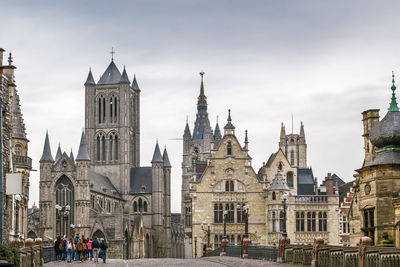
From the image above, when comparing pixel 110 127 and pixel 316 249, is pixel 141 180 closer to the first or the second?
pixel 110 127

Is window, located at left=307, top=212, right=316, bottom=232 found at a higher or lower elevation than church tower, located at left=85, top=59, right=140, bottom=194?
lower

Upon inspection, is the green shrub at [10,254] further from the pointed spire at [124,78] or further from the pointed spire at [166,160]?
the pointed spire at [166,160]

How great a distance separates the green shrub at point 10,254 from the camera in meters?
26.0

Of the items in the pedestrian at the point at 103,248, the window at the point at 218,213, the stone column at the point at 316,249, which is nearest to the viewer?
the stone column at the point at 316,249

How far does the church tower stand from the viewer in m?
134

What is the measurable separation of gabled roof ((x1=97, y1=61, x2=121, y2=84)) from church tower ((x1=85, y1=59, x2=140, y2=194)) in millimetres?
365

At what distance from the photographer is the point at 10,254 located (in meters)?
26.7

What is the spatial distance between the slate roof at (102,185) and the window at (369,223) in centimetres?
7766

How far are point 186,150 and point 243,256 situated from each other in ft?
443

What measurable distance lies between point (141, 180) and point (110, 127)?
10039 mm

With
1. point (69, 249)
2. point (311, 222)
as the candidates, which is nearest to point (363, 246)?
A: point (69, 249)

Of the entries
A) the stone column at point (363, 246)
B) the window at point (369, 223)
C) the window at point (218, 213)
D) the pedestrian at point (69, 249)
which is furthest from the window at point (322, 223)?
the stone column at point (363, 246)

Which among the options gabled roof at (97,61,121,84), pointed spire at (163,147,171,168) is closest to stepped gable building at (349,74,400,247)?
gabled roof at (97,61,121,84)

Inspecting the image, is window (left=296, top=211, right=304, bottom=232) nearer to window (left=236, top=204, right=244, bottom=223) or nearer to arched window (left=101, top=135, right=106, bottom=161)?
window (left=236, top=204, right=244, bottom=223)
